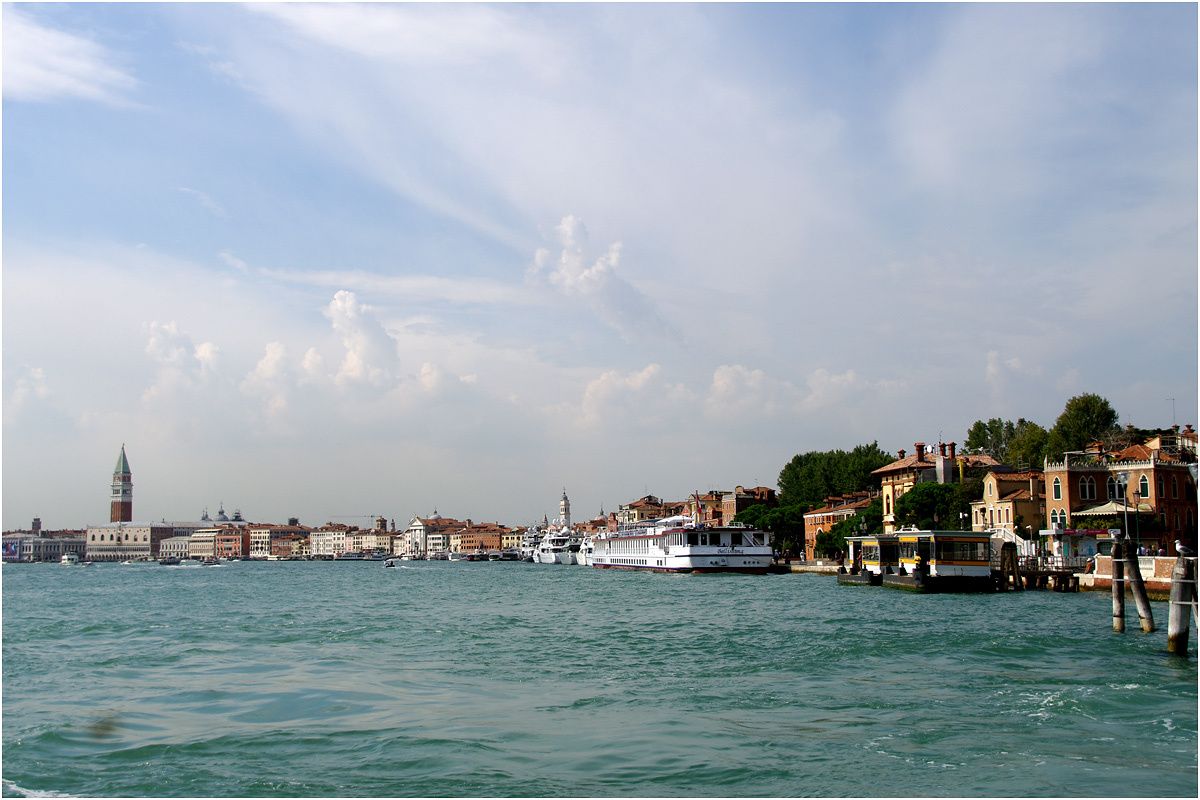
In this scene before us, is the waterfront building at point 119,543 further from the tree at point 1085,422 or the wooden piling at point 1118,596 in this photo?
the wooden piling at point 1118,596

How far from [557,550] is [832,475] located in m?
42.1

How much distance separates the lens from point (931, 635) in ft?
80.3

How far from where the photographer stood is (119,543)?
195 m

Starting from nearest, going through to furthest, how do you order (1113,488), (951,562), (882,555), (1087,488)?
(951,562)
(882,555)
(1113,488)
(1087,488)

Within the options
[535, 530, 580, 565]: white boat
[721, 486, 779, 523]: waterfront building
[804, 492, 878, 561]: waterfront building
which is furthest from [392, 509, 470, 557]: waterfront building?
[804, 492, 878, 561]: waterfront building

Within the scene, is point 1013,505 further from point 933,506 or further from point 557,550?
point 557,550

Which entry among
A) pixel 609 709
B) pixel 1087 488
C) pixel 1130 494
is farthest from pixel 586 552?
pixel 609 709

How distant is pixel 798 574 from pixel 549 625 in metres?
40.6

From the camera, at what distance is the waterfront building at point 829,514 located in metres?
78.4

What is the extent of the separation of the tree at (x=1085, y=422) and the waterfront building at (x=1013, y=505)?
42.2 ft

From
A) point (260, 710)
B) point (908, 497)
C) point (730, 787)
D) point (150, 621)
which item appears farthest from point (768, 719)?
point (908, 497)

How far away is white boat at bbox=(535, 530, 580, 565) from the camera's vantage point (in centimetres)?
11706

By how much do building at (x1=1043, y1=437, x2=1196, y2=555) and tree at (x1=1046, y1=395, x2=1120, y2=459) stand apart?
18.8 m

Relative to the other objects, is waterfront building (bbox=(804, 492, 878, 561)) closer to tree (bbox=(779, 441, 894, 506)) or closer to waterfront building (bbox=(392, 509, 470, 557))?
tree (bbox=(779, 441, 894, 506))
